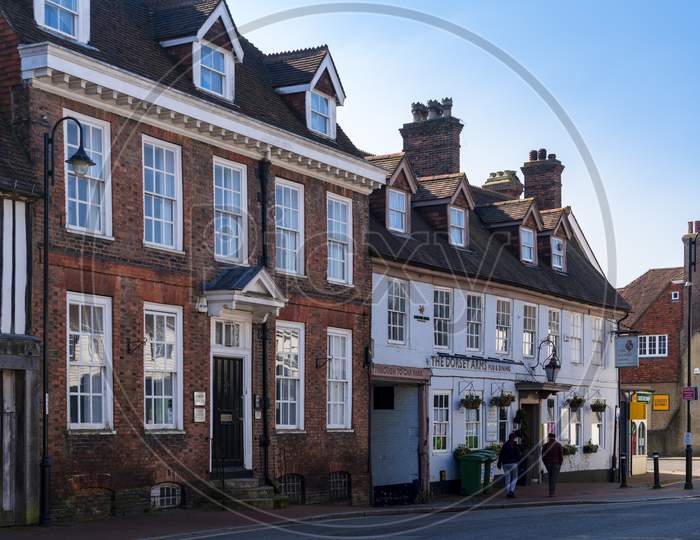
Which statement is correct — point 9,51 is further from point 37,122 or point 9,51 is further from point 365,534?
point 365,534

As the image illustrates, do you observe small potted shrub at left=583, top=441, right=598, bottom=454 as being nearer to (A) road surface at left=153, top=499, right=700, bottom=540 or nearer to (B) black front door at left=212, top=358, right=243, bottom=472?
(A) road surface at left=153, top=499, right=700, bottom=540

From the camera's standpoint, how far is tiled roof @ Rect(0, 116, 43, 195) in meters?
16.9

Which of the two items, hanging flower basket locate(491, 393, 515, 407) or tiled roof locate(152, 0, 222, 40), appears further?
hanging flower basket locate(491, 393, 515, 407)

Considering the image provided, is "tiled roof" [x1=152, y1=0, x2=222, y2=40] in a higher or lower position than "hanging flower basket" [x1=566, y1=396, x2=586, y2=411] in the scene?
higher

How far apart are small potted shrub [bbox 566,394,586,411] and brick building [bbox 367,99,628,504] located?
78 mm

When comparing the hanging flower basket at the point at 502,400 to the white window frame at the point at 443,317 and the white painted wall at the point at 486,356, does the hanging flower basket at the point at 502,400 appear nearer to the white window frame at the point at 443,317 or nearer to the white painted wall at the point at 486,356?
the white painted wall at the point at 486,356

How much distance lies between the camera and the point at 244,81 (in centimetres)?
2444

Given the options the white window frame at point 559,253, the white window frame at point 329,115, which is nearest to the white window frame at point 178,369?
the white window frame at point 329,115

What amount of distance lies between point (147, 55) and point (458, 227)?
45.5 ft

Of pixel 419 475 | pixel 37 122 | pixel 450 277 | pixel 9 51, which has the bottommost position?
pixel 419 475

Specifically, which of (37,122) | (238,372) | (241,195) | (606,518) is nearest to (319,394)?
(238,372)

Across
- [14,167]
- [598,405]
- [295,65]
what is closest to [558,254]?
[598,405]

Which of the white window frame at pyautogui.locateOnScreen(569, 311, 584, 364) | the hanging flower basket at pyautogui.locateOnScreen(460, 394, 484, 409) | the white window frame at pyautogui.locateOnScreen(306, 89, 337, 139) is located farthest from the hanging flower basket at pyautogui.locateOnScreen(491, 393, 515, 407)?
the white window frame at pyautogui.locateOnScreen(306, 89, 337, 139)

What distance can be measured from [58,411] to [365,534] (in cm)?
525
